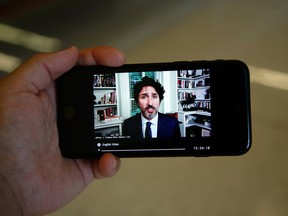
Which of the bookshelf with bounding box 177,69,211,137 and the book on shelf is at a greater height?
the book on shelf

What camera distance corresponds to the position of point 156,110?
1.64ft

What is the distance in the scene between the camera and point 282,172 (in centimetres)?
77

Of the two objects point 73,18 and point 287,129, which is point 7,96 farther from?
point 287,129

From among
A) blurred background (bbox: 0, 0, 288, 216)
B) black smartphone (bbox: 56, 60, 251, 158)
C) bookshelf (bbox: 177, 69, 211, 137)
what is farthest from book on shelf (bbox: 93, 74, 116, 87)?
blurred background (bbox: 0, 0, 288, 216)

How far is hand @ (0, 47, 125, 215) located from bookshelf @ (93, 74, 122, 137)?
3 cm

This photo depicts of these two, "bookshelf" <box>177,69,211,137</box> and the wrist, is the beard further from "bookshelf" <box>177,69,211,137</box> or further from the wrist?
the wrist

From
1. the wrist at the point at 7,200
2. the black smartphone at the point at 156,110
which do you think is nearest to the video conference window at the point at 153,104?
the black smartphone at the point at 156,110

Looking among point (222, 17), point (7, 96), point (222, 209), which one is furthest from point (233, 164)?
point (7, 96)

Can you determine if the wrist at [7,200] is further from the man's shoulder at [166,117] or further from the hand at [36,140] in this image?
the man's shoulder at [166,117]

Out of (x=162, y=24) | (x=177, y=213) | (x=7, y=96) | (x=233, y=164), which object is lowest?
(x=177, y=213)

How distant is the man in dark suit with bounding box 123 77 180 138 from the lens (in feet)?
1.63

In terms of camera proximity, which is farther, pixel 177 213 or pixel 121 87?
pixel 177 213

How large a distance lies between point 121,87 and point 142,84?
32mm

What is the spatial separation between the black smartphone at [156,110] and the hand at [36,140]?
0.05 ft
